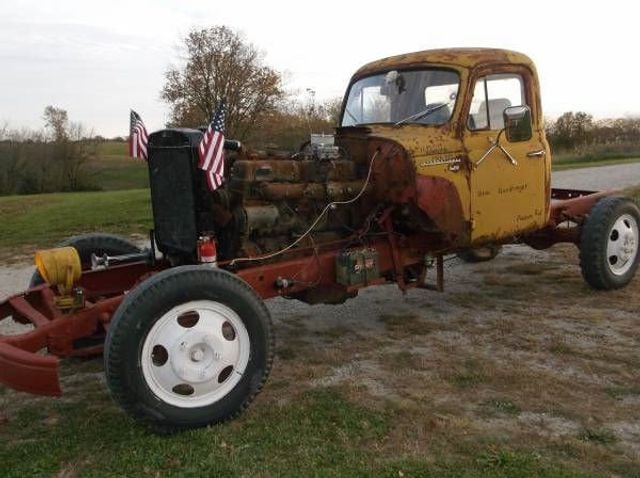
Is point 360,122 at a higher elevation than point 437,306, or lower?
higher

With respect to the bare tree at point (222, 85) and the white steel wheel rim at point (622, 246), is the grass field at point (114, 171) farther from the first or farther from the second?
the white steel wheel rim at point (622, 246)

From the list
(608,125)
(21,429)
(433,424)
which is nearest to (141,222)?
(21,429)

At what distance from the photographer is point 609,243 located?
6.99m

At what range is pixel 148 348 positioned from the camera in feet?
12.6

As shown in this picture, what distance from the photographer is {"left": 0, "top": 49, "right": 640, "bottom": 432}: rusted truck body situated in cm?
390

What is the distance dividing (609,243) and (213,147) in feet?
14.9

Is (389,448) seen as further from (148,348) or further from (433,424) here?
(148,348)

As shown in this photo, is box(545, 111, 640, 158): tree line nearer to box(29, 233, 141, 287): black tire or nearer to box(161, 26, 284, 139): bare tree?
box(161, 26, 284, 139): bare tree

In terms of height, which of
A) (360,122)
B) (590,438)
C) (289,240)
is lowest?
(590,438)

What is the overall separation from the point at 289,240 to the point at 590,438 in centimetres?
255

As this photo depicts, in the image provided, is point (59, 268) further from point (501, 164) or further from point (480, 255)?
point (480, 255)

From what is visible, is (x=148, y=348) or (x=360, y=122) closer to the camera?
(x=148, y=348)

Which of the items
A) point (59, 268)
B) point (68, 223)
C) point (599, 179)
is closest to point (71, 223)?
point (68, 223)

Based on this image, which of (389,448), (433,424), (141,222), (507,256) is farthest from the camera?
(141,222)
